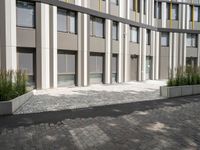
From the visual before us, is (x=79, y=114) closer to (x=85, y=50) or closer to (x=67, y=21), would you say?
(x=85, y=50)

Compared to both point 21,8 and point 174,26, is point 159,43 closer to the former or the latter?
point 174,26

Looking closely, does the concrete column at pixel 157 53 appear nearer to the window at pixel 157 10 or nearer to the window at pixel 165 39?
the window at pixel 165 39

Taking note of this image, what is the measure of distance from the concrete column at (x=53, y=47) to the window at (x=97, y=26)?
3.37 m

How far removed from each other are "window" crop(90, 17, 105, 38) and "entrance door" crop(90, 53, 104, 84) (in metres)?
1.63

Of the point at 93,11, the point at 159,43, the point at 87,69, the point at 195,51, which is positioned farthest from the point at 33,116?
the point at 195,51

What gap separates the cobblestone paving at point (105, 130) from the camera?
447 centimetres

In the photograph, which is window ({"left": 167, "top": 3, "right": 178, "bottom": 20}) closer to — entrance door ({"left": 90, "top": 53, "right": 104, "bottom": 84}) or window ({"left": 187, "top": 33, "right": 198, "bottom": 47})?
window ({"left": 187, "top": 33, "right": 198, "bottom": 47})

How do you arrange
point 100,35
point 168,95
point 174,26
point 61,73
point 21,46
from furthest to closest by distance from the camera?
point 174,26 → point 100,35 → point 61,73 → point 21,46 → point 168,95

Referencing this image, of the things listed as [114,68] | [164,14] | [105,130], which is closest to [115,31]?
[114,68]

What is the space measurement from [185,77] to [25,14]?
10.1m

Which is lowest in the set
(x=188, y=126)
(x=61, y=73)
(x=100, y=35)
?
(x=188, y=126)

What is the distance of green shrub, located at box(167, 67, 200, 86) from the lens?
445 inches

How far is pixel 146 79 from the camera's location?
21.9 meters

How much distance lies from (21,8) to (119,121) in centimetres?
984
